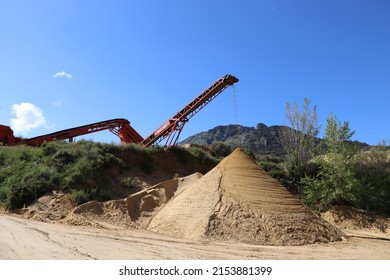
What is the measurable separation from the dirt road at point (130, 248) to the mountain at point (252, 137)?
149 ft

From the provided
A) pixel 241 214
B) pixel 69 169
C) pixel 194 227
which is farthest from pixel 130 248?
pixel 69 169

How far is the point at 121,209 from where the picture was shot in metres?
15.4

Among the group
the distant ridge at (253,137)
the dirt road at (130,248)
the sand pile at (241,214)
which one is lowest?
the dirt road at (130,248)

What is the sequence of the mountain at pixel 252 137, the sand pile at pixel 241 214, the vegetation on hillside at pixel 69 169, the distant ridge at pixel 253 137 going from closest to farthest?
1. the sand pile at pixel 241 214
2. the vegetation on hillside at pixel 69 169
3. the distant ridge at pixel 253 137
4. the mountain at pixel 252 137

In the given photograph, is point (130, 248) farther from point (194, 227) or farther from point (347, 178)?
point (347, 178)

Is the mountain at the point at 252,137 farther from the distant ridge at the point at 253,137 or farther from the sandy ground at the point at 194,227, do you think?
the sandy ground at the point at 194,227

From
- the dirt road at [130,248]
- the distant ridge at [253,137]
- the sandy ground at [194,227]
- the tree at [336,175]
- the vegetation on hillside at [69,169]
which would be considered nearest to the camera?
the dirt road at [130,248]

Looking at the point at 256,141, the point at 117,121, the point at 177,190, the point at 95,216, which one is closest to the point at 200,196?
the point at 177,190

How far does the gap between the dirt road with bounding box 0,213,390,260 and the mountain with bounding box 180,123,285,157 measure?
45309mm

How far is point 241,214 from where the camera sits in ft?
41.5

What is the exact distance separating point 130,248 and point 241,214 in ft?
15.6

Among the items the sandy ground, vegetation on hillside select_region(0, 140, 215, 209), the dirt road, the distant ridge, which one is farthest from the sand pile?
the distant ridge

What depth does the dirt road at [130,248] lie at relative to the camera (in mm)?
7980

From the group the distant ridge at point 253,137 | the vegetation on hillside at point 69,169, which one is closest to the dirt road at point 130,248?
the vegetation on hillside at point 69,169
